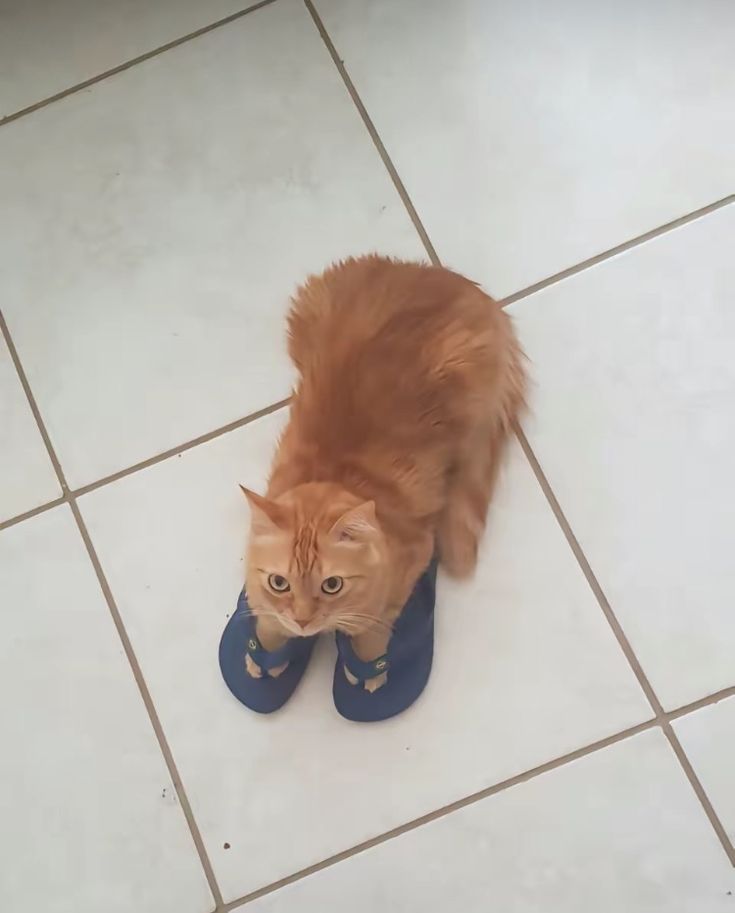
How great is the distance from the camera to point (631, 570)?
3.90 feet

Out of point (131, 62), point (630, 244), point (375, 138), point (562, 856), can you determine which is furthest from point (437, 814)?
point (131, 62)

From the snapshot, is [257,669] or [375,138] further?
[375,138]

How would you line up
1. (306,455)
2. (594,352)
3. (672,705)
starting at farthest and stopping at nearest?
(594,352)
(672,705)
(306,455)

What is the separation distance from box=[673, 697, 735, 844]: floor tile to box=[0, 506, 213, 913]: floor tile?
22.9 inches

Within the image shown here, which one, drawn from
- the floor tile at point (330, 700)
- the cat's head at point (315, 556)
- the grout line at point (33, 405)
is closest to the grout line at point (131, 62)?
the grout line at point (33, 405)

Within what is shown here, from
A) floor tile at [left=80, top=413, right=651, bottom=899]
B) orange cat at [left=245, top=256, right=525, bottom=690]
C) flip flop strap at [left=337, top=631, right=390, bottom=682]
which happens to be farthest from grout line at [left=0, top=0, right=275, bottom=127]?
flip flop strap at [left=337, top=631, right=390, bottom=682]

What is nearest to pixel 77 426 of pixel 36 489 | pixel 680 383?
pixel 36 489

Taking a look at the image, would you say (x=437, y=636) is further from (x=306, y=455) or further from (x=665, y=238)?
(x=665, y=238)

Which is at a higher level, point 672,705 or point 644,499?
point 644,499

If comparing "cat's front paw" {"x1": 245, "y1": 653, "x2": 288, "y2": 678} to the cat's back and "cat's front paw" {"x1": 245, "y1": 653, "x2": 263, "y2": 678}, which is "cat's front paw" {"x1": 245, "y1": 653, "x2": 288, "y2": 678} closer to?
"cat's front paw" {"x1": 245, "y1": 653, "x2": 263, "y2": 678}

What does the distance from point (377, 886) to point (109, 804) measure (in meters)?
0.33

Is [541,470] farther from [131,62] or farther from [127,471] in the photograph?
[131,62]

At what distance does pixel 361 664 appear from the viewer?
1120 millimetres

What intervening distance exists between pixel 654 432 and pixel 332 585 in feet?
1.63
